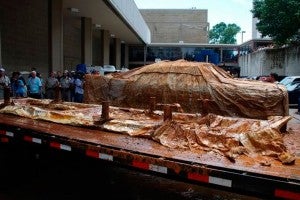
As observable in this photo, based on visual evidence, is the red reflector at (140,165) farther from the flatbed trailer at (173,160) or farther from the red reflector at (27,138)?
the red reflector at (27,138)

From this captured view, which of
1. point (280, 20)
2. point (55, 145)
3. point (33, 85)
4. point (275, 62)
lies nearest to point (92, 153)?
point (55, 145)

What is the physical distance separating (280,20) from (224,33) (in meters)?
74.6

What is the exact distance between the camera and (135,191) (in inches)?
223

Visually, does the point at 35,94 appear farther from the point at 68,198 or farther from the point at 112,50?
the point at 112,50

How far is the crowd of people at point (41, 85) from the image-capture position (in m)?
12.2

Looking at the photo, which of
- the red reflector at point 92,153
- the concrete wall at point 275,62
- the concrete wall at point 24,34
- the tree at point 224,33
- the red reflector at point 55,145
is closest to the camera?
the red reflector at point 92,153

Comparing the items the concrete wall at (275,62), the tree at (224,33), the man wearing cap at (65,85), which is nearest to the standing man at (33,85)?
the man wearing cap at (65,85)

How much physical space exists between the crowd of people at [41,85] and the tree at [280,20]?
14.1 m

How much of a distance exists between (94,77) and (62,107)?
3.57 m

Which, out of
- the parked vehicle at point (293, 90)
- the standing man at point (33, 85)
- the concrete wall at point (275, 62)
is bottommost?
the parked vehicle at point (293, 90)

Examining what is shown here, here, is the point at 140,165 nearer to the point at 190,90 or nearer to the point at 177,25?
the point at 190,90

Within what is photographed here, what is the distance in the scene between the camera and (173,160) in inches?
141

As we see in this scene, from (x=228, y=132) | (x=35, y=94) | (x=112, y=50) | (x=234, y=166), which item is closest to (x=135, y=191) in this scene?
(x=228, y=132)

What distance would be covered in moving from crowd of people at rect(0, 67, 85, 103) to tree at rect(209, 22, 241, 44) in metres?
82.8
